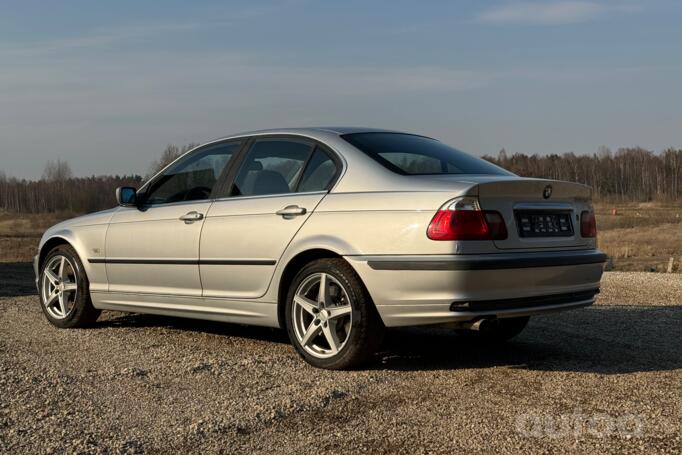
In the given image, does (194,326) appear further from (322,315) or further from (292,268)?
(322,315)

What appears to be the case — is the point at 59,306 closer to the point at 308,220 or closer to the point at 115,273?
the point at 115,273

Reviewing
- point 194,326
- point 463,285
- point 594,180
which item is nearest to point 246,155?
point 194,326

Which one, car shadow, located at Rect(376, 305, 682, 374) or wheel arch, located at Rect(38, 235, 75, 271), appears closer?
car shadow, located at Rect(376, 305, 682, 374)

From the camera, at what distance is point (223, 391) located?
14.6 ft

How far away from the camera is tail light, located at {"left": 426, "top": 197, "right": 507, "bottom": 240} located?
4562 mm

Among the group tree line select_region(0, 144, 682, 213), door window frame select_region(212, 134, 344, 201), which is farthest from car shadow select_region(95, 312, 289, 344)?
tree line select_region(0, 144, 682, 213)

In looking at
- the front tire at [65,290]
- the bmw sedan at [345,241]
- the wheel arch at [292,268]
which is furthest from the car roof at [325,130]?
the front tire at [65,290]

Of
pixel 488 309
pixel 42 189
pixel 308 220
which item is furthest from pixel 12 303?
pixel 42 189

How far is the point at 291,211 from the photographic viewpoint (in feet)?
17.3

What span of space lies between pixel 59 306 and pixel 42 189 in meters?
119

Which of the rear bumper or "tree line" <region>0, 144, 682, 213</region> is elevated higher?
the rear bumper

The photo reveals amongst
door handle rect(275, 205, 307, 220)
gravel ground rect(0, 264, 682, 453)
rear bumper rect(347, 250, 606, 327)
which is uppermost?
door handle rect(275, 205, 307, 220)

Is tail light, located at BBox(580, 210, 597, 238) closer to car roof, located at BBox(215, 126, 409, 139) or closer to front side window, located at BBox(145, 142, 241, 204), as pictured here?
car roof, located at BBox(215, 126, 409, 139)

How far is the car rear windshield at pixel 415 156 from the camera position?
5.21 metres
